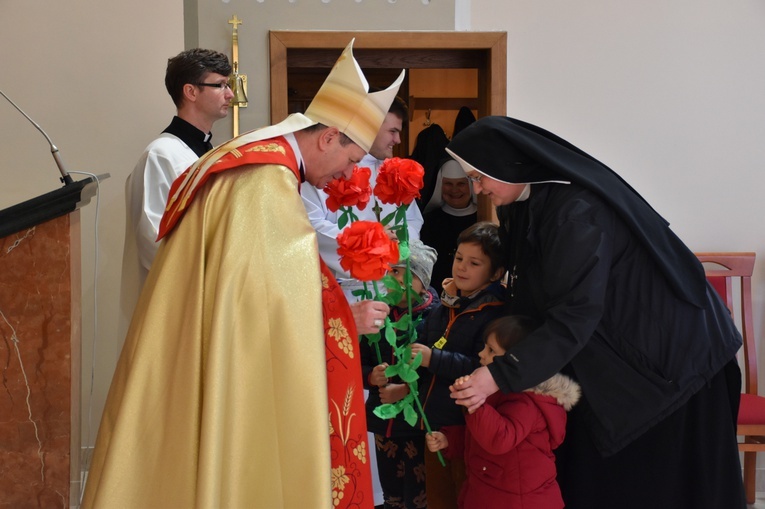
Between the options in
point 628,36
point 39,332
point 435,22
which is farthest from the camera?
point 628,36

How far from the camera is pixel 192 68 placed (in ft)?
11.1

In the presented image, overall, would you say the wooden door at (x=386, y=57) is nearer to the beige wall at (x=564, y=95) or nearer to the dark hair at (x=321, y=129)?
the beige wall at (x=564, y=95)

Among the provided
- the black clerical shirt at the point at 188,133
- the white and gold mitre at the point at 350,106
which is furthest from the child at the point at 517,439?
the black clerical shirt at the point at 188,133

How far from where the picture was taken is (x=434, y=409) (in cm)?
264

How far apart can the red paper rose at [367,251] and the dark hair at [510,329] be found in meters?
0.54

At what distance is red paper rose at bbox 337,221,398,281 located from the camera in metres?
1.96

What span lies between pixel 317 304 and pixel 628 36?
305 centimetres

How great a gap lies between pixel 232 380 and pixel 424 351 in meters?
0.81

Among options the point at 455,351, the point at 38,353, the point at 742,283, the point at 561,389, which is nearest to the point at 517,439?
the point at 561,389

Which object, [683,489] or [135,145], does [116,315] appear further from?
[683,489]

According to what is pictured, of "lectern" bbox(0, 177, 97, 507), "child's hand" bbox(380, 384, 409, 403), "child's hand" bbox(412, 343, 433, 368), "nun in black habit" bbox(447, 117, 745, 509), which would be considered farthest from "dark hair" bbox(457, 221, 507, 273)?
"lectern" bbox(0, 177, 97, 507)

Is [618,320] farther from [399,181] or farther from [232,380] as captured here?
[232,380]

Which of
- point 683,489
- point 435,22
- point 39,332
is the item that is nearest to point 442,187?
point 435,22

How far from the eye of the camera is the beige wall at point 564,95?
4227 millimetres
